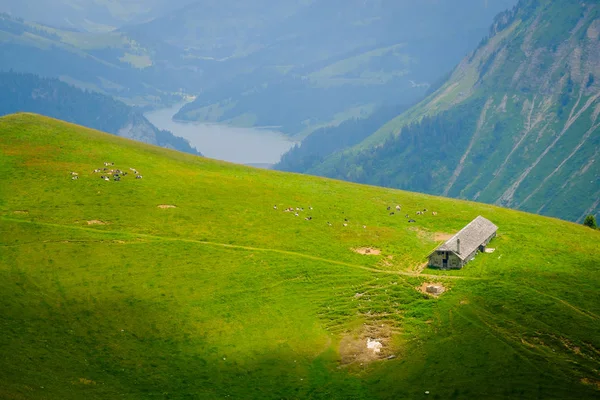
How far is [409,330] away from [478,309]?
365 inches

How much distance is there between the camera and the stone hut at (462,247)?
8344 cm

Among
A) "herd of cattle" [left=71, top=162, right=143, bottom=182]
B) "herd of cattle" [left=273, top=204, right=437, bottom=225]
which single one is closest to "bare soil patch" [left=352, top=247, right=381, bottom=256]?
"herd of cattle" [left=273, top=204, right=437, bottom=225]

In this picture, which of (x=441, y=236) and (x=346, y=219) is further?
(x=346, y=219)

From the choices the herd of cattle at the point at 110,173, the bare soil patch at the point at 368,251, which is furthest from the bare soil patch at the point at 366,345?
the herd of cattle at the point at 110,173

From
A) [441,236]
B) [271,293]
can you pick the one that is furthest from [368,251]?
[271,293]

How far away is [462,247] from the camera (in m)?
85.6

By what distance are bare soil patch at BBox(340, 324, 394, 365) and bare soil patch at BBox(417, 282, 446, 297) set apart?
872 cm

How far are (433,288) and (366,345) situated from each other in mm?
13351

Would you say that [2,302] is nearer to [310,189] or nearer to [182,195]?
[182,195]

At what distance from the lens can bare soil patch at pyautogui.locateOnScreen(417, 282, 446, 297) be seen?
77062 mm

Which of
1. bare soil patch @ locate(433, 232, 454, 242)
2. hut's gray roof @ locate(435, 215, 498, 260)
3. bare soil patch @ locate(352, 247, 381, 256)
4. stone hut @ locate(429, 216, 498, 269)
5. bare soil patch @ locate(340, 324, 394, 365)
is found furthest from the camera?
bare soil patch @ locate(433, 232, 454, 242)

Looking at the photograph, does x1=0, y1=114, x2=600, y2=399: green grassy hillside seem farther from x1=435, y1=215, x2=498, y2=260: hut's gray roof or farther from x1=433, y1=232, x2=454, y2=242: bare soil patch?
x1=435, y1=215, x2=498, y2=260: hut's gray roof

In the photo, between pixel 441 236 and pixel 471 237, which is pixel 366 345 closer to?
pixel 471 237

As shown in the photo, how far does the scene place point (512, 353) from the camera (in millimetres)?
67125
